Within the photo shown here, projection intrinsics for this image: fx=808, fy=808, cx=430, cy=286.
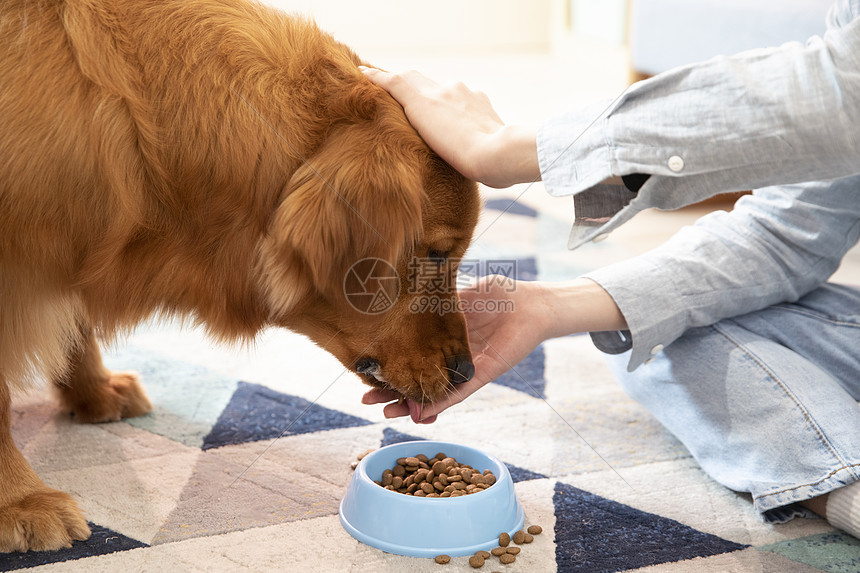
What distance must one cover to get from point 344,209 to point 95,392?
0.87 m

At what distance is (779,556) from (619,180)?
0.68m

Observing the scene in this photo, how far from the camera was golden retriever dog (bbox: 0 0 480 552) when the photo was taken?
49.2 inches

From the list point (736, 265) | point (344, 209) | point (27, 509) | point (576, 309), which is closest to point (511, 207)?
point (736, 265)

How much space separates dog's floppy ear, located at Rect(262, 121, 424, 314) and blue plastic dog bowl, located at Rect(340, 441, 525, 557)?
1.20 feet

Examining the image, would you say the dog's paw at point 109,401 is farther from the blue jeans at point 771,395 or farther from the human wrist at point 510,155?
the blue jeans at point 771,395

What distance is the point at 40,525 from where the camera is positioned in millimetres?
1335

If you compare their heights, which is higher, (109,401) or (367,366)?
(367,366)

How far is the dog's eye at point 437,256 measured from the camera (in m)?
1.43

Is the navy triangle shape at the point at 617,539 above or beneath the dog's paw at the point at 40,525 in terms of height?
beneath

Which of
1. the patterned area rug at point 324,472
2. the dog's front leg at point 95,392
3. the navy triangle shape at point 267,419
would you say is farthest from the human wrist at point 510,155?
the dog's front leg at point 95,392

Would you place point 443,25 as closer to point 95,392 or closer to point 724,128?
point 95,392

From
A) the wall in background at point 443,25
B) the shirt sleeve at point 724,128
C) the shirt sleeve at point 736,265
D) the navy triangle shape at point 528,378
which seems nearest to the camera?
the shirt sleeve at point 724,128

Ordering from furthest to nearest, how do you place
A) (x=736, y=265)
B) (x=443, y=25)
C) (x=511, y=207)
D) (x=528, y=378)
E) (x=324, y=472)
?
1. (x=443, y=25)
2. (x=511, y=207)
3. (x=528, y=378)
4. (x=736, y=265)
5. (x=324, y=472)

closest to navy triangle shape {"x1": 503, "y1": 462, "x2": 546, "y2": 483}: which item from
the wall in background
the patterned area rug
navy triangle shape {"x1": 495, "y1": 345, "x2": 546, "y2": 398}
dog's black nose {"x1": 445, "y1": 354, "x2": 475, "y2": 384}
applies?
the patterned area rug
